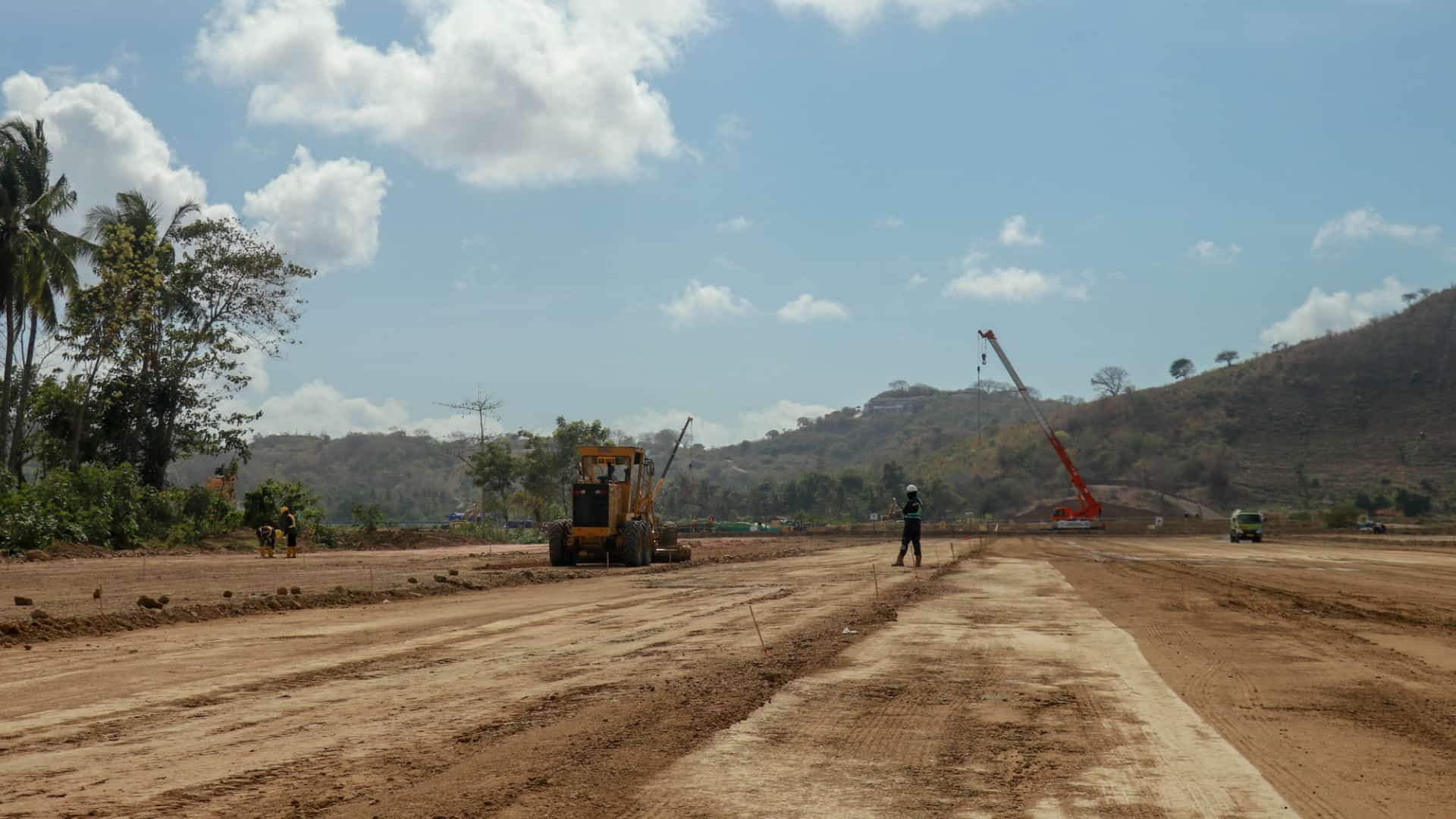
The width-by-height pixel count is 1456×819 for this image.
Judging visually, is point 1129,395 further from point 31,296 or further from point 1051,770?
point 1051,770

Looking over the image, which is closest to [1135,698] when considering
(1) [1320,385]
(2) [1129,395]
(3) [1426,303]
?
(1) [1320,385]

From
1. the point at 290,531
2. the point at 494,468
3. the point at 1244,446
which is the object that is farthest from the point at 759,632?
the point at 1244,446

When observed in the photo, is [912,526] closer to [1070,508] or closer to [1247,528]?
[1247,528]

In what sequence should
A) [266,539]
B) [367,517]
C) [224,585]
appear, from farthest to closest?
[367,517], [266,539], [224,585]

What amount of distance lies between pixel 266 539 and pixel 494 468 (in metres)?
35.2

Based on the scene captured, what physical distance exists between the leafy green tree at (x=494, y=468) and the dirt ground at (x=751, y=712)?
55.8m

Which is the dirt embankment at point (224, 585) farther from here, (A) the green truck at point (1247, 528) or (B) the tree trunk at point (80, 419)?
(A) the green truck at point (1247, 528)

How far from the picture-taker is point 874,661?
9719 mm

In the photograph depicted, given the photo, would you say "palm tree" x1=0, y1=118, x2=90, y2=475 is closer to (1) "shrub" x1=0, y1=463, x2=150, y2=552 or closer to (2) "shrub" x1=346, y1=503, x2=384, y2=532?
(1) "shrub" x1=0, y1=463, x2=150, y2=552

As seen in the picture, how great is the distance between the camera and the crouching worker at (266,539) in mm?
35656

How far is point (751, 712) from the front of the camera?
24.0 ft

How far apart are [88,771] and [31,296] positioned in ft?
131

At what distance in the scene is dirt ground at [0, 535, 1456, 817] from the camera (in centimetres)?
527

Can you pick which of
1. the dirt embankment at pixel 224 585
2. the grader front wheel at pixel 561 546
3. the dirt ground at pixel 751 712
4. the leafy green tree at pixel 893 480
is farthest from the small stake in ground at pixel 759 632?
the leafy green tree at pixel 893 480
